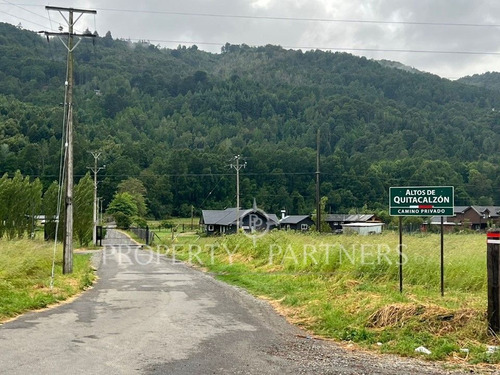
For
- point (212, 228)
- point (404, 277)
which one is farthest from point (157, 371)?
point (212, 228)

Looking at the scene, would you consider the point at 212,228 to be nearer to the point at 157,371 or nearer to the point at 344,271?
the point at 344,271

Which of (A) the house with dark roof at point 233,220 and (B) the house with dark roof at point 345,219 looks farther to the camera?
(B) the house with dark roof at point 345,219

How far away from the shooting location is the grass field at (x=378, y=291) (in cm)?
959

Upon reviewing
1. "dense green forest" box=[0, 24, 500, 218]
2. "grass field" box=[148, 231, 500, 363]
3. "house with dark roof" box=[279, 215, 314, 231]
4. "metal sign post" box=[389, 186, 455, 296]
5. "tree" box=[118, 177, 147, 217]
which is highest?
"dense green forest" box=[0, 24, 500, 218]

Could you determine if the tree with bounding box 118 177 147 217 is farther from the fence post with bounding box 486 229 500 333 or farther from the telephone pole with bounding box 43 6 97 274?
the fence post with bounding box 486 229 500 333

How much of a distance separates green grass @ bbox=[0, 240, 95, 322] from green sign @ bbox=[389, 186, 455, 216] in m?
8.58

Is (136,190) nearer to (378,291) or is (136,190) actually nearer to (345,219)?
(345,219)

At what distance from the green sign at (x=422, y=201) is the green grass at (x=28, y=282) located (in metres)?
8.58

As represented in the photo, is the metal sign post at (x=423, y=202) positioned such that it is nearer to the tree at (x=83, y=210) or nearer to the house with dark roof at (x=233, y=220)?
the tree at (x=83, y=210)

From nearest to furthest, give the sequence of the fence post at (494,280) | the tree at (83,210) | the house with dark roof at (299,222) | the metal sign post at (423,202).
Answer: the fence post at (494,280)
the metal sign post at (423,202)
the tree at (83,210)
the house with dark roof at (299,222)

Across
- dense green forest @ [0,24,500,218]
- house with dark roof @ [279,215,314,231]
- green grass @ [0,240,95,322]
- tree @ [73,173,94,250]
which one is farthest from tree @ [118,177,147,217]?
green grass @ [0,240,95,322]

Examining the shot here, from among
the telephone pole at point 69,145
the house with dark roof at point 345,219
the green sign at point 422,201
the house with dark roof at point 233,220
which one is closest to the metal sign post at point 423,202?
the green sign at point 422,201

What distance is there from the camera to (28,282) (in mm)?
16609

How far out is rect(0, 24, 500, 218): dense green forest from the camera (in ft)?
314
